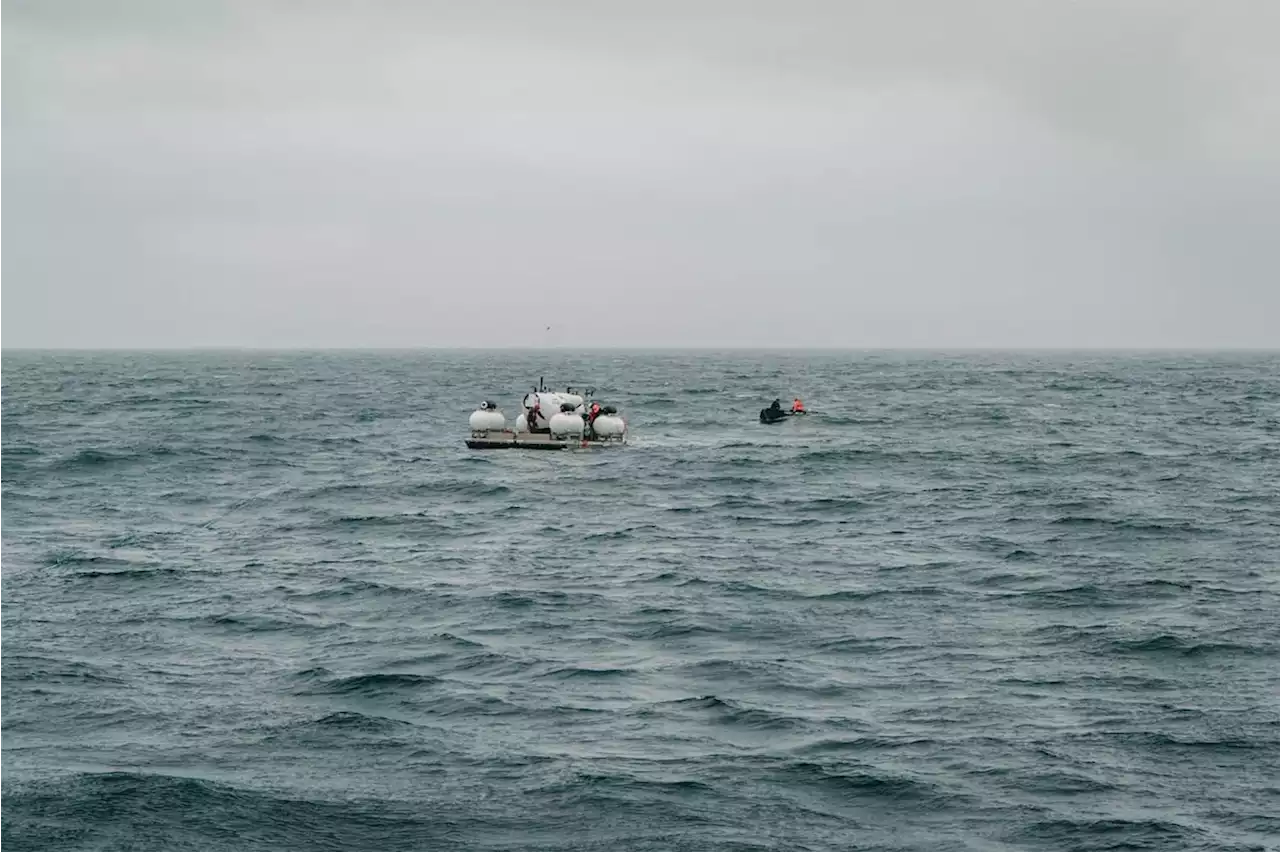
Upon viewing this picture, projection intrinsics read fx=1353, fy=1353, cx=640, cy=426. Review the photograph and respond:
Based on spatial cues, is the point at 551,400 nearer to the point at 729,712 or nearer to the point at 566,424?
the point at 566,424

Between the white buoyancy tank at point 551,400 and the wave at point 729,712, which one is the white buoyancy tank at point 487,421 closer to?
the white buoyancy tank at point 551,400

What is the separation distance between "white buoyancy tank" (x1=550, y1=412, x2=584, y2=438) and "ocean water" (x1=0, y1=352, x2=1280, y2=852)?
4105 millimetres

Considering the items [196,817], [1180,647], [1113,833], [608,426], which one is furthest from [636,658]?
[608,426]

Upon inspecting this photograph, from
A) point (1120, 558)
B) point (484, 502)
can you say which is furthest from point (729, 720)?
point (484, 502)

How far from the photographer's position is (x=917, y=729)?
2394cm

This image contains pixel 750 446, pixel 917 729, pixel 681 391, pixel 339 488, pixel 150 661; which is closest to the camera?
pixel 917 729

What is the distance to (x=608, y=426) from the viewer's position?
7044 cm

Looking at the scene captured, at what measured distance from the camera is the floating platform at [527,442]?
69.5 meters

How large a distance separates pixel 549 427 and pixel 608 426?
3124mm

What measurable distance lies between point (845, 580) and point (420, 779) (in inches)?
749

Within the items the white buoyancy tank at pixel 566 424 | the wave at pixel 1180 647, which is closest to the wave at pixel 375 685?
the wave at pixel 1180 647

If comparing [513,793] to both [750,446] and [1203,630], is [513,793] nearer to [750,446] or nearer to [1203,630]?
[1203,630]

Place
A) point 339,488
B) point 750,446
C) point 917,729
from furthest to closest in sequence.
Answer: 1. point 750,446
2. point 339,488
3. point 917,729

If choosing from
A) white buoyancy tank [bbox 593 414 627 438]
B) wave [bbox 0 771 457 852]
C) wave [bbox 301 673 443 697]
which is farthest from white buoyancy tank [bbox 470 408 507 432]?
wave [bbox 0 771 457 852]
